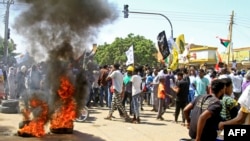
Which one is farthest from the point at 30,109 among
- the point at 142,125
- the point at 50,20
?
the point at 142,125

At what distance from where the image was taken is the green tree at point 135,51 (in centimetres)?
6762

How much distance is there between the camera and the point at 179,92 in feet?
35.3

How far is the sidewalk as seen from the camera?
27.0 feet

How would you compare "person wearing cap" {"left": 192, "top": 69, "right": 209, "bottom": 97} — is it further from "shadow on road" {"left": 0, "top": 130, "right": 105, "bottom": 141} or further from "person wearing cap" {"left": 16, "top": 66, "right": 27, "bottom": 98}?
"person wearing cap" {"left": 16, "top": 66, "right": 27, "bottom": 98}

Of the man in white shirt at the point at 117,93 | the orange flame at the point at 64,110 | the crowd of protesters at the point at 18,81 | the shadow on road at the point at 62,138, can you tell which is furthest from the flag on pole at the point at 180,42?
the orange flame at the point at 64,110

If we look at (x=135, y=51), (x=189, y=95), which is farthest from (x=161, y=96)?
(x=135, y=51)

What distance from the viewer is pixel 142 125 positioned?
34.3 feet

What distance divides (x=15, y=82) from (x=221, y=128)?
1373 centimetres

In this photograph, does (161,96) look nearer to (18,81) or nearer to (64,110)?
(64,110)

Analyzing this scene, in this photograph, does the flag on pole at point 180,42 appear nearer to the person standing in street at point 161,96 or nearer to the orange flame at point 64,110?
the person standing in street at point 161,96

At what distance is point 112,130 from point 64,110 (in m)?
1.68

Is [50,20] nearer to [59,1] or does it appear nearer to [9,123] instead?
[59,1]

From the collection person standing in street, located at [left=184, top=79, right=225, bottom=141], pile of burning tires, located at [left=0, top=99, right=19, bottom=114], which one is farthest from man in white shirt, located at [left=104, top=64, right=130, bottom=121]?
person standing in street, located at [left=184, top=79, right=225, bottom=141]

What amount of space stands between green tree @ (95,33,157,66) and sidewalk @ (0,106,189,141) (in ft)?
181
